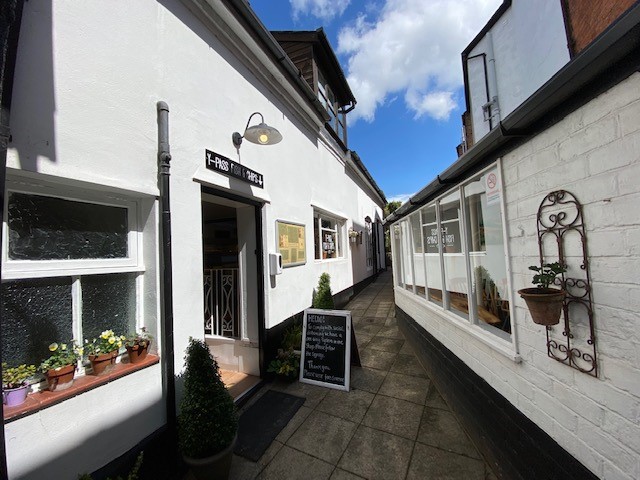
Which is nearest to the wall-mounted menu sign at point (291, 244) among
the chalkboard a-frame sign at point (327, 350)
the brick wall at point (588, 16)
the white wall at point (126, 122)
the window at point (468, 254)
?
the white wall at point (126, 122)

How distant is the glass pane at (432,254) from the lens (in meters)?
4.15

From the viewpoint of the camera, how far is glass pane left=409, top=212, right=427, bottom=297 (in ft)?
16.1

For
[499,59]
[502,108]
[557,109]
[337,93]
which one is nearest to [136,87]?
[557,109]

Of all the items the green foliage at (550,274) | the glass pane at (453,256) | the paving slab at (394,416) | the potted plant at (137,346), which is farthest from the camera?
the glass pane at (453,256)

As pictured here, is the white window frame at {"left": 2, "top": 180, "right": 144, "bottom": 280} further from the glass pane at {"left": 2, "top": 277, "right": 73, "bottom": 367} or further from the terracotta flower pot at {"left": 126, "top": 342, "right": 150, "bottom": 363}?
the terracotta flower pot at {"left": 126, "top": 342, "right": 150, "bottom": 363}

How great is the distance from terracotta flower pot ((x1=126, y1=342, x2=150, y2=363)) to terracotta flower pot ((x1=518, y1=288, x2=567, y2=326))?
9.70ft

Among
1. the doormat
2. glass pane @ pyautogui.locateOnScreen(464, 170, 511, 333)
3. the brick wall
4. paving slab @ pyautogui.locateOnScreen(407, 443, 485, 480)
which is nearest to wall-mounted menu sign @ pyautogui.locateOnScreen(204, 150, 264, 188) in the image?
glass pane @ pyautogui.locateOnScreen(464, 170, 511, 333)

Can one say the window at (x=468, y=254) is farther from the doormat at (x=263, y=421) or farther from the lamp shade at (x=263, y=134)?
Answer: the doormat at (x=263, y=421)

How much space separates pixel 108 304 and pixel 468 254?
11.8 feet

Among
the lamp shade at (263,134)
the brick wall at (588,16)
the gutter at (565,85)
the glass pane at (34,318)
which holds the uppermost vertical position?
the brick wall at (588,16)

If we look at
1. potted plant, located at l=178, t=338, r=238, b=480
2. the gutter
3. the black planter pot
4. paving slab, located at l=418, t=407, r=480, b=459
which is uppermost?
the gutter

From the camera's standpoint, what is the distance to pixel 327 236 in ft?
25.8

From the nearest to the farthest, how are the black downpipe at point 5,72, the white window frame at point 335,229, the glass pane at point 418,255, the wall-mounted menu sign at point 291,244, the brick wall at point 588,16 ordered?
the black downpipe at point 5,72 < the brick wall at point 588,16 < the wall-mounted menu sign at point 291,244 < the glass pane at point 418,255 < the white window frame at point 335,229

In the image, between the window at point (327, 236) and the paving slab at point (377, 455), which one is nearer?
the paving slab at point (377, 455)
